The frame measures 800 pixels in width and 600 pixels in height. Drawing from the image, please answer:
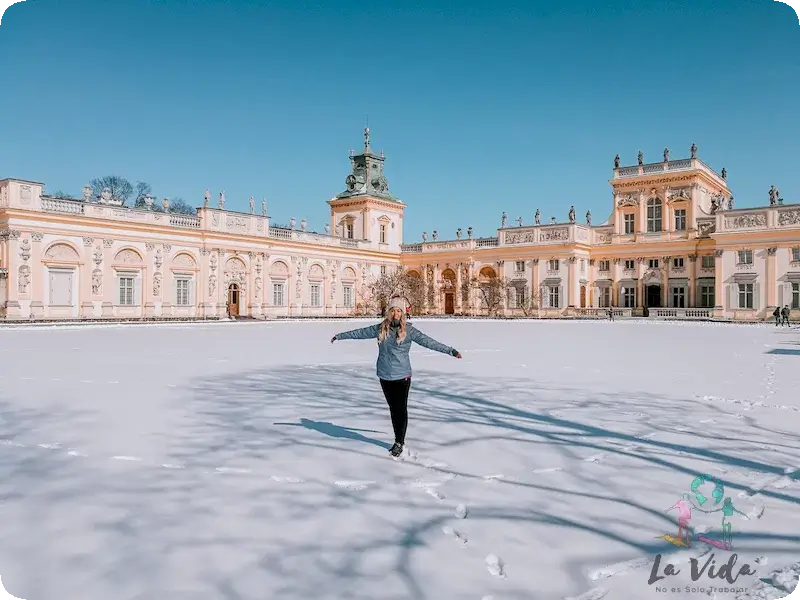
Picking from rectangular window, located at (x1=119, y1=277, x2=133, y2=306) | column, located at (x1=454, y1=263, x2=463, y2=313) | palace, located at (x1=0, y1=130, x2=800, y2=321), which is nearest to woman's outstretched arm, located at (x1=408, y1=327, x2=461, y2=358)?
palace, located at (x1=0, y1=130, x2=800, y2=321)

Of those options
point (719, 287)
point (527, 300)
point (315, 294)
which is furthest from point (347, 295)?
point (719, 287)

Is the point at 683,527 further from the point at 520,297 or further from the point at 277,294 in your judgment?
the point at 520,297

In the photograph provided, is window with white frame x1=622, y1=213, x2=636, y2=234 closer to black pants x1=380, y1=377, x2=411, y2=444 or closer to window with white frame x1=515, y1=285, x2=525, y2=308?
window with white frame x1=515, y1=285, x2=525, y2=308

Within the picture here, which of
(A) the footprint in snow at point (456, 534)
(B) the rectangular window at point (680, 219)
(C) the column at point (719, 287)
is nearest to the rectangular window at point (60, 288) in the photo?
(A) the footprint in snow at point (456, 534)

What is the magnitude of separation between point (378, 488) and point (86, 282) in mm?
34485

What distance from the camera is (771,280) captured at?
3897 cm

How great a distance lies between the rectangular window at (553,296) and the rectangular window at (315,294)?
59.0ft

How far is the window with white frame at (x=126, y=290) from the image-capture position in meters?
36.2

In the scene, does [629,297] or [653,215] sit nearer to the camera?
[653,215]

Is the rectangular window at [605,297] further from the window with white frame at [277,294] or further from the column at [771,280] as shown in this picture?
the window with white frame at [277,294]

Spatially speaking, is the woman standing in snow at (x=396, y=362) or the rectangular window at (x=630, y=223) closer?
the woman standing in snow at (x=396, y=362)

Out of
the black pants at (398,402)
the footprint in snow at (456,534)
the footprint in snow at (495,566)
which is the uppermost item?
the black pants at (398,402)

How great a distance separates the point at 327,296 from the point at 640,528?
150 ft

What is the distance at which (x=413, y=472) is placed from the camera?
17.2ft
